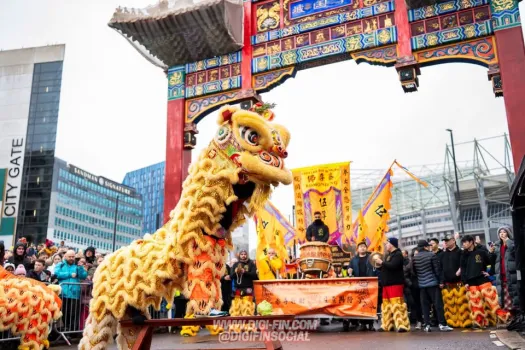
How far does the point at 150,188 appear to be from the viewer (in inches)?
3457

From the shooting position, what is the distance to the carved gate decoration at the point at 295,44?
872 cm

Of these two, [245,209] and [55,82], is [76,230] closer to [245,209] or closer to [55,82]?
[55,82]

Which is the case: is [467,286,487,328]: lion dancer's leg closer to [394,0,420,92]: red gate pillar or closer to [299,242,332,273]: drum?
[299,242,332,273]: drum

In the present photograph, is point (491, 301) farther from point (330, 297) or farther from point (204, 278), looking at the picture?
point (204, 278)

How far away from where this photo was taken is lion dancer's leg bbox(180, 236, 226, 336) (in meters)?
2.92

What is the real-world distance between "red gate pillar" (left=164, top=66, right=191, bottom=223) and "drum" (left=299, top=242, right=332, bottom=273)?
11.1ft

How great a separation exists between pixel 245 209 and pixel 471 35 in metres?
7.50

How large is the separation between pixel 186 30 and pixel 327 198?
5298 mm

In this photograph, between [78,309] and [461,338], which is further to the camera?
[78,309]

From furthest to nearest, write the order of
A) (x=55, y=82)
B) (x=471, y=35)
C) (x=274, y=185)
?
(x=55, y=82) → (x=471, y=35) → (x=274, y=185)

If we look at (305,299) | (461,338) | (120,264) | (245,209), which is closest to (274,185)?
(245,209)

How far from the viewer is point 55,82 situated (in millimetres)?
36469

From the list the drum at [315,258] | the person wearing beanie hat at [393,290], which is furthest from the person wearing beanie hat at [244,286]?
the person wearing beanie hat at [393,290]

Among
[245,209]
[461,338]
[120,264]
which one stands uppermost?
[245,209]
